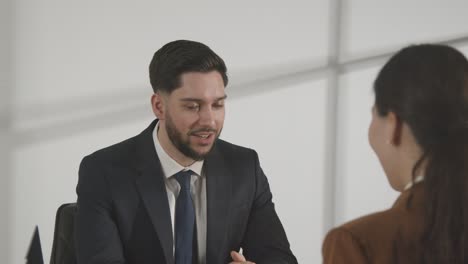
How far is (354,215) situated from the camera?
14.8ft

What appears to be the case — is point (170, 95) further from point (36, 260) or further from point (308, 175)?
point (308, 175)

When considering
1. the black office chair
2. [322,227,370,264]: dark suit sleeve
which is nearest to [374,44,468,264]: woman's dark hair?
[322,227,370,264]: dark suit sleeve

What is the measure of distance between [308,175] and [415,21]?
123 cm

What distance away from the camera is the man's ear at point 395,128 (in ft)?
3.86

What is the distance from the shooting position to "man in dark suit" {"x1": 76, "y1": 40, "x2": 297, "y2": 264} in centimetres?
216

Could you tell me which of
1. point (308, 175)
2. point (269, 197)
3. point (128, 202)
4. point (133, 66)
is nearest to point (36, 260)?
point (128, 202)

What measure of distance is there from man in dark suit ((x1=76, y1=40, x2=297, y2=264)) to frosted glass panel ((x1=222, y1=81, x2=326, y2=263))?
1.76 metres

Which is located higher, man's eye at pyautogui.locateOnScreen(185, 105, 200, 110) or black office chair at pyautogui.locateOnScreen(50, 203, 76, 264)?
man's eye at pyautogui.locateOnScreen(185, 105, 200, 110)

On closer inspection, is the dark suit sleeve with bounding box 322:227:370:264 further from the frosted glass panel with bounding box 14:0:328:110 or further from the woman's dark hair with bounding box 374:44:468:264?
the frosted glass panel with bounding box 14:0:328:110

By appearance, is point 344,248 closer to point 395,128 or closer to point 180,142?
point 395,128

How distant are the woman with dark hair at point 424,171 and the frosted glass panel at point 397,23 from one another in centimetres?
317

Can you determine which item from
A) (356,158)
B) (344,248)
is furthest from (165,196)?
(356,158)

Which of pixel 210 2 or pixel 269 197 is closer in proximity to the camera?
pixel 269 197

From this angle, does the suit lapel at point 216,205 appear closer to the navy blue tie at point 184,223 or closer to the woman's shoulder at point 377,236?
the navy blue tie at point 184,223
